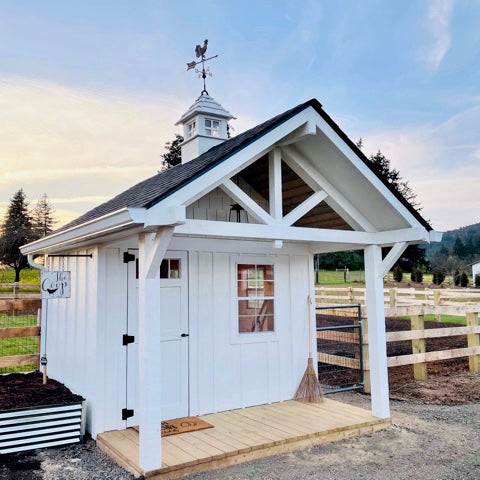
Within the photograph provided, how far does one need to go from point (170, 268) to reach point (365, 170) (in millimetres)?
2608

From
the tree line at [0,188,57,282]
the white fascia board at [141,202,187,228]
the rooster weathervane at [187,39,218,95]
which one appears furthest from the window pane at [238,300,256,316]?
the tree line at [0,188,57,282]

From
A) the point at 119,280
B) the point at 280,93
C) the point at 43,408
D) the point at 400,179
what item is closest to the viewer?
the point at 43,408

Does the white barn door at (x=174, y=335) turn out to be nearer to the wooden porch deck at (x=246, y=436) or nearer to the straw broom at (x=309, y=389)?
the wooden porch deck at (x=246, y=436)

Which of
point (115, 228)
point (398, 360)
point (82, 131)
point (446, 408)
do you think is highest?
point (82, 131)

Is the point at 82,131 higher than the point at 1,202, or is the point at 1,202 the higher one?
the point at 1,202

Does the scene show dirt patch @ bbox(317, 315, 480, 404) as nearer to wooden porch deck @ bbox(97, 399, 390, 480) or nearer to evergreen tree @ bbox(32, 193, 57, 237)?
wooden porch deck @ bbox(97, 399, 390, 480)

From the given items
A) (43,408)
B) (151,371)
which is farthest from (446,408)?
(43,408)

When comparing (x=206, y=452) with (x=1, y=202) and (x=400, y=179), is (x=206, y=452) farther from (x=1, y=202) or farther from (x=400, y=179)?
(x=1, y=202)

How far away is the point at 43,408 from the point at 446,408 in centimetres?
529

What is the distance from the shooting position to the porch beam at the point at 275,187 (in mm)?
4617

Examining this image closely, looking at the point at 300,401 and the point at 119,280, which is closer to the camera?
the point at 119,280

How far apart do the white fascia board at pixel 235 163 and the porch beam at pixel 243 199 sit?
0.11m

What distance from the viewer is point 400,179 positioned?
4269 centimetres

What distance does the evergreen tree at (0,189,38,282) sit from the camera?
109ft
